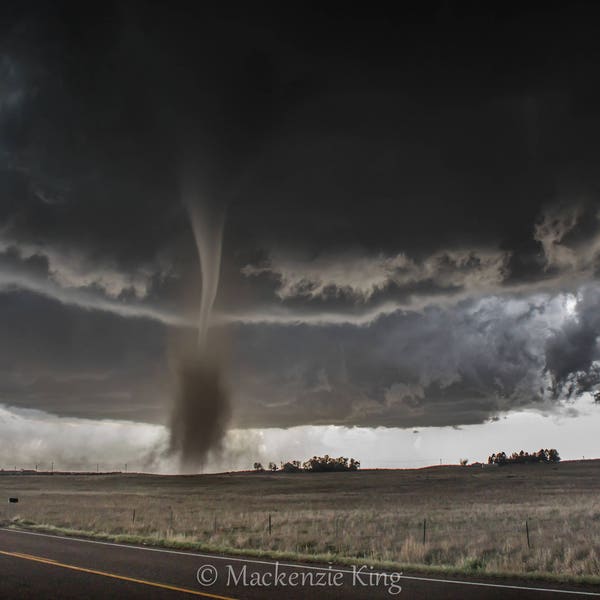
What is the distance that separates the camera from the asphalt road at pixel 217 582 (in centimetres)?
1027

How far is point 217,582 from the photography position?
37.1 ft

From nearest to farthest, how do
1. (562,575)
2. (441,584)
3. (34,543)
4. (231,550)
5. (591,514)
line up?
(441,584), (562,575), (231,550), (34,543), (591,514)

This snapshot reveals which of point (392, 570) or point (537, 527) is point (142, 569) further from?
point (537, 527)

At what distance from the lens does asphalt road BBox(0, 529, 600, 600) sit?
404 inches

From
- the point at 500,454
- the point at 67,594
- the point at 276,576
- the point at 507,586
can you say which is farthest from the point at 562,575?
the point at 500,454

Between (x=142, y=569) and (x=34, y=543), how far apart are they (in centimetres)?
803

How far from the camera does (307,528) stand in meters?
27.3

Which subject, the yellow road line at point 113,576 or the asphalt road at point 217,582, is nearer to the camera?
the yellow road line at point 113,576

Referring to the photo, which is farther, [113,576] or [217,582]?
[113,576]

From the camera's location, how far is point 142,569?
1297 cm

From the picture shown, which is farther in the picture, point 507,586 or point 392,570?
A: point 392,570

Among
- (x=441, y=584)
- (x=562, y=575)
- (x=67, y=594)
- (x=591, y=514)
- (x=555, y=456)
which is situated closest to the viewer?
(x=67, y=594)

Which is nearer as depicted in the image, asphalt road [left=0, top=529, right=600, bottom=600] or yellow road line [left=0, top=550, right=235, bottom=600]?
yellow road line [left=0, top=550, right=235, bottom=600]

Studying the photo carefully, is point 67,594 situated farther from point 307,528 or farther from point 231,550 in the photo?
point 307,528
